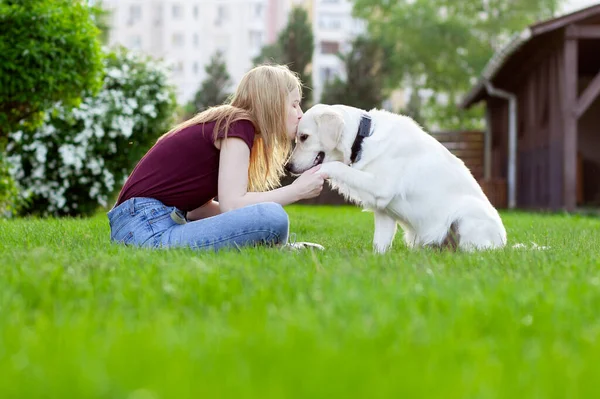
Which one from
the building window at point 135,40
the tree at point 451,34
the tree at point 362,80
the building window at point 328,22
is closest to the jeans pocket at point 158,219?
the tree at point 362,80

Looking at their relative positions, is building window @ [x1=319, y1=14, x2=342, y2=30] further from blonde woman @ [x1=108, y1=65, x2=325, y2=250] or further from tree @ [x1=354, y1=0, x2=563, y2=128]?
blonde woman @ [x1=108, y1=65, x2=325, y2=250]

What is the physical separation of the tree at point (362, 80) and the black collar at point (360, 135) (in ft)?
53.1

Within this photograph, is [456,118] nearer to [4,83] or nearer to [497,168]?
[497,168]

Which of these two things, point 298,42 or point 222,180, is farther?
point 298,42

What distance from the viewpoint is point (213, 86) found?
24.0m

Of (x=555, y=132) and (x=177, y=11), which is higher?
(x=177, y=11)

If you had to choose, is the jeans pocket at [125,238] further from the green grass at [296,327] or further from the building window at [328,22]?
the building window at [328,22]

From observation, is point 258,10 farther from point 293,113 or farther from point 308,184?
point 308,184

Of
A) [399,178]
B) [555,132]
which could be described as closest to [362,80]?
[555,132]

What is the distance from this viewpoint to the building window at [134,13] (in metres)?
69.9

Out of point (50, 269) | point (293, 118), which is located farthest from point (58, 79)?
point (50, 269)

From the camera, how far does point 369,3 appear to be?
39156 mm

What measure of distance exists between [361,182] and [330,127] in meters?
0.42

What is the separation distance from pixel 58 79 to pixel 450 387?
8.12m
